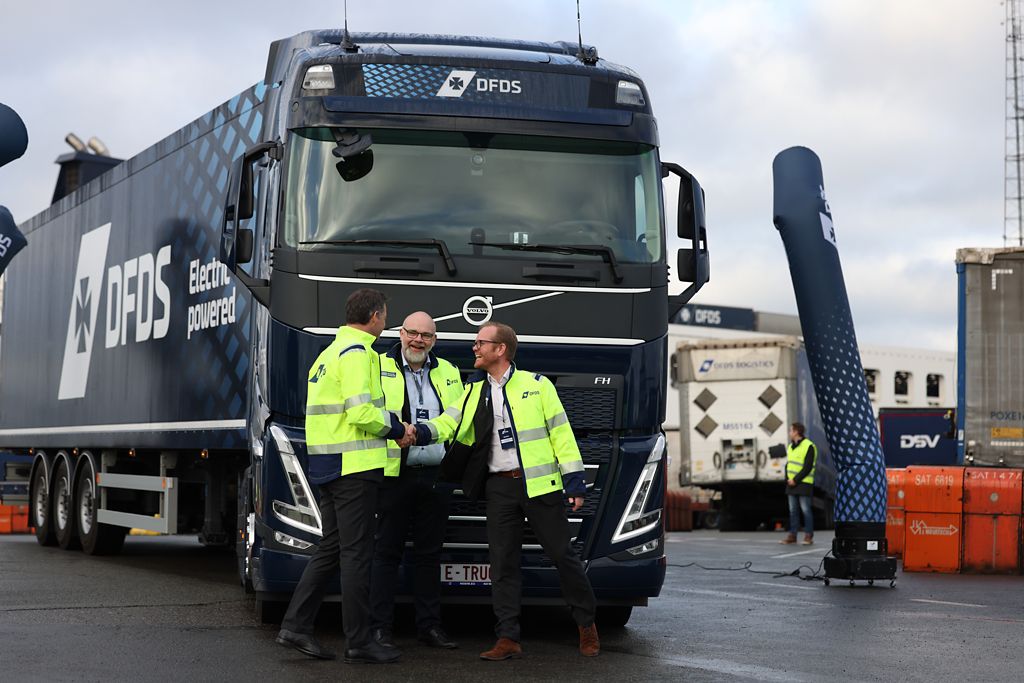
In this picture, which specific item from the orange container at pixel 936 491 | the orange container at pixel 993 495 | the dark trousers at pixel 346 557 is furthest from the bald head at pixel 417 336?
the orange container at pixel 993 495

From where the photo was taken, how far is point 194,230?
12367 mm

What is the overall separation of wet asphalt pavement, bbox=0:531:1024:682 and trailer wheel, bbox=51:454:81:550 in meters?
1.92

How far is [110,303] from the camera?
14812mm

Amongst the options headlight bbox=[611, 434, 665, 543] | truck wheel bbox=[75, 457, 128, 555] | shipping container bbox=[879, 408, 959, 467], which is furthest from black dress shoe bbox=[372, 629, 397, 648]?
shipping container bbox=[879, 408, 959, 467]

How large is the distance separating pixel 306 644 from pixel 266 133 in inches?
161

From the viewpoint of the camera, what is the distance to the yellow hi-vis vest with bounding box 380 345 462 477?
26.7ft

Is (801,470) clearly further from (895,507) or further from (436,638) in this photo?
(436,638)

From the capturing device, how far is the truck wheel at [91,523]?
15.7 meters

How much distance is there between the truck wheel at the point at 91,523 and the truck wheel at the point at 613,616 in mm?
7305

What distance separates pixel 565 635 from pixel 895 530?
9330 mm

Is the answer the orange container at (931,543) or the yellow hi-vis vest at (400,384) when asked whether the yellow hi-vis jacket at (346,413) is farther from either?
the orange container at (931,543)

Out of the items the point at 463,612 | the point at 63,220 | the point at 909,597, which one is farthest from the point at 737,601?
the point at 63,220

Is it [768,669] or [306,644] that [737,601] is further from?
[306,644]

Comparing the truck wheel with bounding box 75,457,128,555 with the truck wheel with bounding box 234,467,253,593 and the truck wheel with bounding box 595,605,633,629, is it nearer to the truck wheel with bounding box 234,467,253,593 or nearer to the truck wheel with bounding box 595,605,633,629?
the truck wheel with bounding box 234,467,253,593
